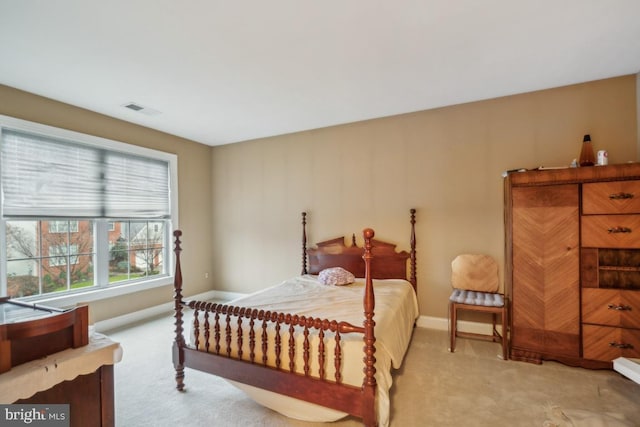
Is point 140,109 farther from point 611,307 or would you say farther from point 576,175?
point 611,307

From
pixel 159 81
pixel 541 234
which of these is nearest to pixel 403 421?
pixel 541 234

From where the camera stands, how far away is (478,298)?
2.88m

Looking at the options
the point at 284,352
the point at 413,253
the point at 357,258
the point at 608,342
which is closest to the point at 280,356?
the point at 284,352

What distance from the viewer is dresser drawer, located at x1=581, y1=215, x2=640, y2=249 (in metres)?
2.30

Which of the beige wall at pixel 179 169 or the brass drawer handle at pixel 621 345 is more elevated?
the beige wall at pixel 179 169

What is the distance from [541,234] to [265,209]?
3.53 metres

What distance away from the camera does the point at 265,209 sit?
4.56 meters

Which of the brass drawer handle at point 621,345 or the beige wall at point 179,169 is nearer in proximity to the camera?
the brass drawer handle at point 621,345

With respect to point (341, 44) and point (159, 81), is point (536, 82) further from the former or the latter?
point (159, 81)

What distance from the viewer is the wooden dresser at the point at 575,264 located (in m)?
2.32

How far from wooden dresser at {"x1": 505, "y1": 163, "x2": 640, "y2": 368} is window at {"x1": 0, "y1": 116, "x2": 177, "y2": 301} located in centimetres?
446

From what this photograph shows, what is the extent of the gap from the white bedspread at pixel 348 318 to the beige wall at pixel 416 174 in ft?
2.83

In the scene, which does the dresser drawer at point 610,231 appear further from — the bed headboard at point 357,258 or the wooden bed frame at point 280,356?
the wooden bed frame at point 280,356

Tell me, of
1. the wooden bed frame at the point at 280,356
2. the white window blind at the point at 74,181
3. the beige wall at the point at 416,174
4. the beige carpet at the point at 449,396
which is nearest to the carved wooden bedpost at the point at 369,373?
the wooden bed frame at the point at 280,356
